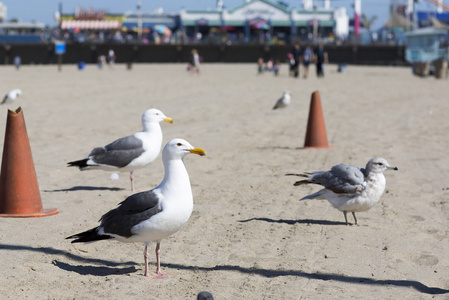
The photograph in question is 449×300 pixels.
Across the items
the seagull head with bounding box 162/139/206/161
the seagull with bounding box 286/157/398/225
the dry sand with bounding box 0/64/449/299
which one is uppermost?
the seagull head with bounding box 162/139/206/161

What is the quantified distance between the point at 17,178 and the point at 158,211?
2.71 meters

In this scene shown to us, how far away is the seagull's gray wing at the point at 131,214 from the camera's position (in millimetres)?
5293

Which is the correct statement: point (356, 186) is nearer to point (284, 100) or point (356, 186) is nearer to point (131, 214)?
point (131, 214)

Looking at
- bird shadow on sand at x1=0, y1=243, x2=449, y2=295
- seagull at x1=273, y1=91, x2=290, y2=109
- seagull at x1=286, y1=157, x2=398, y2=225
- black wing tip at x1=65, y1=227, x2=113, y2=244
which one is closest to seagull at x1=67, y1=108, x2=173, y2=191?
seagull at x1=286, y1=157, x2=398, y2=225

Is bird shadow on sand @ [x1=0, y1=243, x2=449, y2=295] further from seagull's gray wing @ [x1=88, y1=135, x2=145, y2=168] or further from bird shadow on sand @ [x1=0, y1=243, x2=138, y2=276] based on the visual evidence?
seagull's gray wing @ [x1=88, y1=135, x2=145, y2=168]

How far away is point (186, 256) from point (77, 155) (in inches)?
245

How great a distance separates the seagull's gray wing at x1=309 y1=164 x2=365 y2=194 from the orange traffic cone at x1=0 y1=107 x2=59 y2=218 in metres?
3.06

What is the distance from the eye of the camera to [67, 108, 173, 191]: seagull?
28.0 ft

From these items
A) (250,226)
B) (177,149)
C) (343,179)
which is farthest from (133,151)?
(177,149)

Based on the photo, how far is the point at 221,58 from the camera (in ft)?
216

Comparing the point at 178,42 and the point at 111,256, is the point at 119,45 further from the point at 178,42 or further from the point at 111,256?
the point at 111,256

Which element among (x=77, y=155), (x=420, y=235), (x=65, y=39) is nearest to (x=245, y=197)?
(x=420, y=235)

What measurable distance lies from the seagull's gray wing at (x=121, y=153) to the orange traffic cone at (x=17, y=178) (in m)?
1.38

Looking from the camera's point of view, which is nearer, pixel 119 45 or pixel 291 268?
pixel 291 268
